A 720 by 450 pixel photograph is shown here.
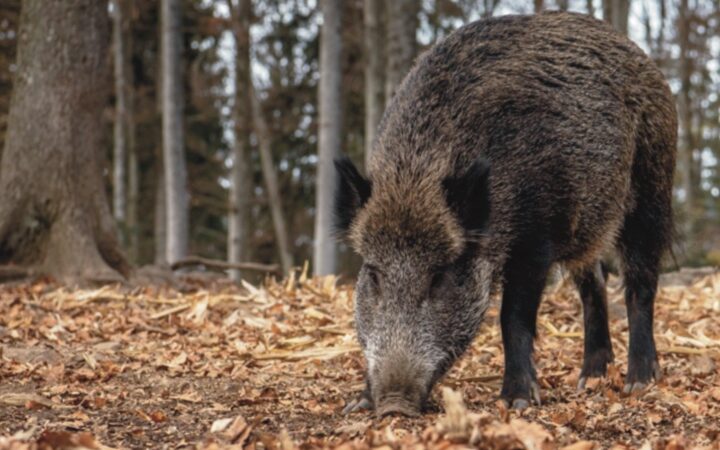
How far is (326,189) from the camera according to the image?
1293 cm

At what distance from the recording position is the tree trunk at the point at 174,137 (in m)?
14.8

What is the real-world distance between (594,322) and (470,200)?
1.94 metres

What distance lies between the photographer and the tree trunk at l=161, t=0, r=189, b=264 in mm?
14797

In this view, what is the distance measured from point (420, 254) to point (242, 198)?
13444 millimetres

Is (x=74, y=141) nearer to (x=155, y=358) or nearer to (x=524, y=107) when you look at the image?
(x=155, y=358)

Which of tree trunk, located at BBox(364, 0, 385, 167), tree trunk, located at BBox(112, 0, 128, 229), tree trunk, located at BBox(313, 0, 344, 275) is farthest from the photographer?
tree trunk, located at BBox(112, 0, 128, 229)

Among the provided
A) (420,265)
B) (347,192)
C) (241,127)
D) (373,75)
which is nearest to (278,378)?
(347,192)

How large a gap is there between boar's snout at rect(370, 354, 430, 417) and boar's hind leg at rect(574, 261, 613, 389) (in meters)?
1.91

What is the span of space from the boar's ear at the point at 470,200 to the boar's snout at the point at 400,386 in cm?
87

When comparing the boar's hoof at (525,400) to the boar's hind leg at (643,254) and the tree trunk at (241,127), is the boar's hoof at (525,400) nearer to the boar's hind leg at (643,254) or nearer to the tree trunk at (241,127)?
the boar's hind leg at (643,254)

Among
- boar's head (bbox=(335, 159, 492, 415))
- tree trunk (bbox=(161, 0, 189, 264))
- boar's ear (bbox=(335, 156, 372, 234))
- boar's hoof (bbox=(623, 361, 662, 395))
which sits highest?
tree trunk (bbox=(161, 0, 189, 264))

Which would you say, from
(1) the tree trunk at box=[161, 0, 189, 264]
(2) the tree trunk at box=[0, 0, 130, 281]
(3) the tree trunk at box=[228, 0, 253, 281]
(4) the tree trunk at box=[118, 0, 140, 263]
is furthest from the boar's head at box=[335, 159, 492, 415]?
(4) the tree trunk at box=[118, 0, 140, 263]

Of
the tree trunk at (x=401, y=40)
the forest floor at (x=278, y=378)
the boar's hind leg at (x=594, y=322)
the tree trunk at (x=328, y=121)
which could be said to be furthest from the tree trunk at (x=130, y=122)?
the boar's hind leg at (x=594, y=322)

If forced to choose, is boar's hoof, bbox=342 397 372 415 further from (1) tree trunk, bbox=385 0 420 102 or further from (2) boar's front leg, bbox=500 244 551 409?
(1) tree trunk, bbox=385 0 420 102
